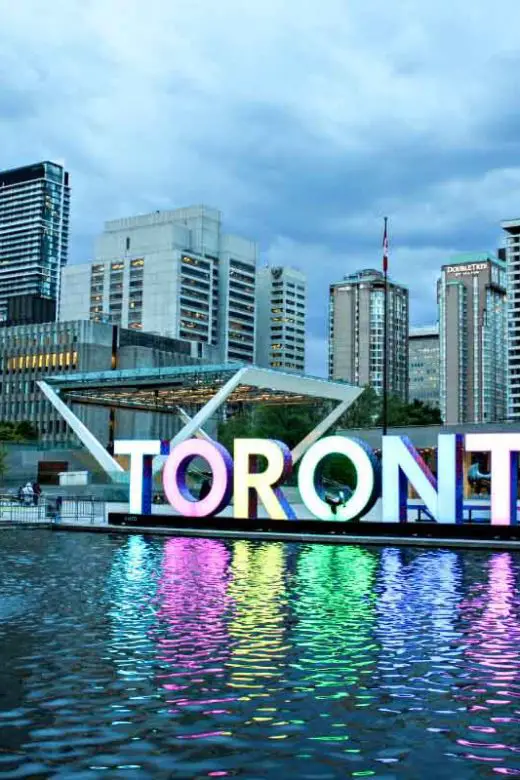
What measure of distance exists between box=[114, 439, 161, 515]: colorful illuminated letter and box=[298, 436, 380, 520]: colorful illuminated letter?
845 cm

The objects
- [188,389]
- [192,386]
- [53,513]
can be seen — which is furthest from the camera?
[188,389]

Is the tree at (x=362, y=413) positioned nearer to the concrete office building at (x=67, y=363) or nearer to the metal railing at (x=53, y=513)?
the concrete office building at (x=67, y=363)

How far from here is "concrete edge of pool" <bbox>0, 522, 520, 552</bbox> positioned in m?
34.4

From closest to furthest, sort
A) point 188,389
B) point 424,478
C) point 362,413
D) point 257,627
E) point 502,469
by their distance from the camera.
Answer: point 257,627 < point 502,469 < point 424,478 < point 188,389 < point 362,413

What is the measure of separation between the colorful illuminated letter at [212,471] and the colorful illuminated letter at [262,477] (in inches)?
20.6

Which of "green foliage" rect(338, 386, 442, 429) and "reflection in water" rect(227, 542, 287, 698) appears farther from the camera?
"green foliage" rect(338, 386, 442, 429)

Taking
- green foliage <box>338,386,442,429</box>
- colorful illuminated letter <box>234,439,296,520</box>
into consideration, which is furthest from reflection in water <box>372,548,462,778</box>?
green foliage <box>338,386,442,429</box>

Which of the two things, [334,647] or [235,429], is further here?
[235,429]

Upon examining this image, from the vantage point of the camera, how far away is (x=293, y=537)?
123 feet

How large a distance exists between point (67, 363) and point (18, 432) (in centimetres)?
1957

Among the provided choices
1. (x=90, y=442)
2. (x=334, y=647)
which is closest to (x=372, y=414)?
(x=90, y=442)

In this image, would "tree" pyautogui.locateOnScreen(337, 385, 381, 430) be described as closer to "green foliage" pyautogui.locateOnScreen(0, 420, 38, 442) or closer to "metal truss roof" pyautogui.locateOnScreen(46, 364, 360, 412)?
"metal truss roof" pyautogui.locateOnScreen(46, 364, 360, 412)

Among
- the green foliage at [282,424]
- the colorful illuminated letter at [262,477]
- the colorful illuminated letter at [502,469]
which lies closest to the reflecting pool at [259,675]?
the colorful illuminated letter at [502,469]

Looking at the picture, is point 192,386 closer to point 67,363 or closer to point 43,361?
point 67,363
